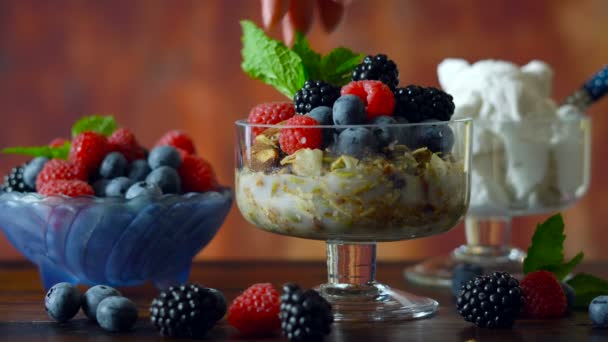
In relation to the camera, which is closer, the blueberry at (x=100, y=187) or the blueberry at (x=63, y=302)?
the blueberry at (x=63, y=302)

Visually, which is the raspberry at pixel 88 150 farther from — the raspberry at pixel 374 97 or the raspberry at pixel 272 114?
the raspberry at pixel 374 97

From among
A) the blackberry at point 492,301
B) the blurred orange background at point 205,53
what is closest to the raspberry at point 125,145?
the blackberry at point 492,301

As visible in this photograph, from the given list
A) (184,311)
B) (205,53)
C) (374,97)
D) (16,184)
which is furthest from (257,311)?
(205,53)

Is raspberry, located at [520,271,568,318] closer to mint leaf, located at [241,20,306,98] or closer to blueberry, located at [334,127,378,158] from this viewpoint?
blueberry, located at [334,127,378,158]

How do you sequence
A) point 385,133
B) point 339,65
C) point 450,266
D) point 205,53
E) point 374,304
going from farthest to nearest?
point 205,53 < point 450,266 < point 339,65 < point 374,304 < point 385,133

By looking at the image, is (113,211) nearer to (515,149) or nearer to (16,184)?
(16,184)

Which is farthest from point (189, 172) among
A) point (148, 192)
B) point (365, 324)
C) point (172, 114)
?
A: point (172, 114)

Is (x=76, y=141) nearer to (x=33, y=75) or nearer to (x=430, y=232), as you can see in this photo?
(x=430, y=232)
